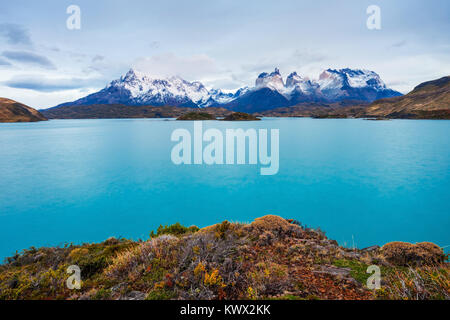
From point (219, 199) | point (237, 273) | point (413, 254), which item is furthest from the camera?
point (219, 199)

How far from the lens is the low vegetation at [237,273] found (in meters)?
6.65

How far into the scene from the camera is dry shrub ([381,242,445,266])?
30.3ft

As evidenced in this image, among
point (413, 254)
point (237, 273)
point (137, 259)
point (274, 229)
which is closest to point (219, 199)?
point (274, 229)

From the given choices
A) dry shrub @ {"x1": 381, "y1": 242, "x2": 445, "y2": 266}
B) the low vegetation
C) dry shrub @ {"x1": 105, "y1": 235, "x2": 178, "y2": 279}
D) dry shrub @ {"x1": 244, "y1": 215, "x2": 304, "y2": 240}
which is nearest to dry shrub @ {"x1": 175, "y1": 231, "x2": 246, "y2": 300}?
the low vegetation

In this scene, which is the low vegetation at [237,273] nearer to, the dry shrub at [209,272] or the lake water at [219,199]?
the dry shrub at [209,272]

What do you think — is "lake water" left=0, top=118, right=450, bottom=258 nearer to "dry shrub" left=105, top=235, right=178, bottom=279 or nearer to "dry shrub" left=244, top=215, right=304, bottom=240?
"dry shrub" left=244, top=215, right=304, bottom=240

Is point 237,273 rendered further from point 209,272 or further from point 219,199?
point 219,199

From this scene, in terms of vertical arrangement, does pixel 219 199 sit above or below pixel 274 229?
below

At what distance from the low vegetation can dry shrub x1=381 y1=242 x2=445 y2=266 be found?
0.11ft

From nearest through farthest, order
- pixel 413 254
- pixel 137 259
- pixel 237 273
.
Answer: pixel 237 273 < pixel 137 259 < pixel 413 254

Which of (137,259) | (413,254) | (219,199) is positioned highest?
(137,259)

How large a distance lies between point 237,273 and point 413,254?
25.9 ft

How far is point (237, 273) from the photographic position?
7258 millimetres

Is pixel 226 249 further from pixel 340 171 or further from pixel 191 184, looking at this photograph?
pixel 340 171
